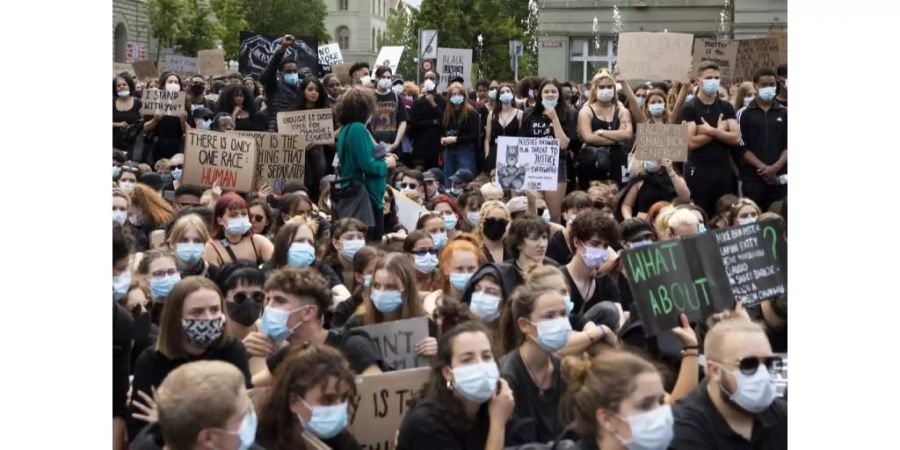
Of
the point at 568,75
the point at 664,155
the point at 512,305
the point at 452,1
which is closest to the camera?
the point at 512,305

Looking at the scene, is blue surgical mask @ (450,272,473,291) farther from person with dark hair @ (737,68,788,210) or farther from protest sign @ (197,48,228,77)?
protest sign @ (197,48,228,77)

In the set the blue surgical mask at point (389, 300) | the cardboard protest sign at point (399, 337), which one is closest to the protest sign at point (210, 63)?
the blue surgical mask at point (389, 300)

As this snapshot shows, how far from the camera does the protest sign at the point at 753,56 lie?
661 inches

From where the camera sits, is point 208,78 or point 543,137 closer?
point 543,137

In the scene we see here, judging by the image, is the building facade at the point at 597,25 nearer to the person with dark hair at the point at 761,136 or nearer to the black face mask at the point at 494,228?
the person with dark hair at the point at 761,136

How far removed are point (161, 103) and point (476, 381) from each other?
373 inches

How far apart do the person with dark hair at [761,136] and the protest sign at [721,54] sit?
4.44 m

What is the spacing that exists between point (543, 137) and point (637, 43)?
237 cm

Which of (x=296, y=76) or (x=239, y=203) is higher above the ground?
(x=296, y=76)

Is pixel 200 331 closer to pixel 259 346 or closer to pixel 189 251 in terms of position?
pixel 259 346

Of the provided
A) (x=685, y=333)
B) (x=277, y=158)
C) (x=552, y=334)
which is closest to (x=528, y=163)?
(x=277, y=158)
